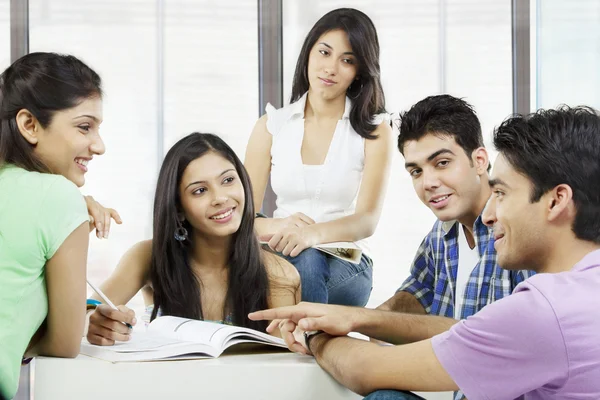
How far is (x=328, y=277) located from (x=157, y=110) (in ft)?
5.87

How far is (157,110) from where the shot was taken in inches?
146

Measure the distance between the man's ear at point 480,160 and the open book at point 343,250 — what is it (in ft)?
1.57

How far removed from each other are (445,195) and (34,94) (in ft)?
3.22

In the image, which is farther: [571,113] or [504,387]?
[571,113]

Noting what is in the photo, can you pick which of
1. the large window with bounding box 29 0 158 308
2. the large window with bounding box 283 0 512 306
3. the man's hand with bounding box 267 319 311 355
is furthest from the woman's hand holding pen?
the large window with bounding box 283 0 512 306

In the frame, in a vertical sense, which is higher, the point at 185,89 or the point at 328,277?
the point at 185,89

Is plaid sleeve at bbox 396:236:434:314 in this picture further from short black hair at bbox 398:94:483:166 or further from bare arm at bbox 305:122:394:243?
bare arm at bbox 305:122:394:243

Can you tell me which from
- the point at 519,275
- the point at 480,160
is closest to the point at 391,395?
the point at 519,275

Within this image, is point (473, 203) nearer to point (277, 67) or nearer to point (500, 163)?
point (500, 163)

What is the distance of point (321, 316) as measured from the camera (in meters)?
1.30

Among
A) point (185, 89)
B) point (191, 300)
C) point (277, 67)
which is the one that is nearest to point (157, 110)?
point (185, 89)

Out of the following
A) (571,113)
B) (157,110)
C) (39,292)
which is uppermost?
(157,110)

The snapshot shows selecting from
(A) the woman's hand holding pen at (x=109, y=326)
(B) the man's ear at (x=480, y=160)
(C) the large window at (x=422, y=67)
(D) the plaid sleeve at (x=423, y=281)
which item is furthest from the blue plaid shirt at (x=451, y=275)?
(C) the large window at (x=422, y=67)

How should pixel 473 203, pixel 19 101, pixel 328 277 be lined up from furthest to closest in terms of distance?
1. pixel 328 277
2. pixel 473 203
3. pixel 19 101
